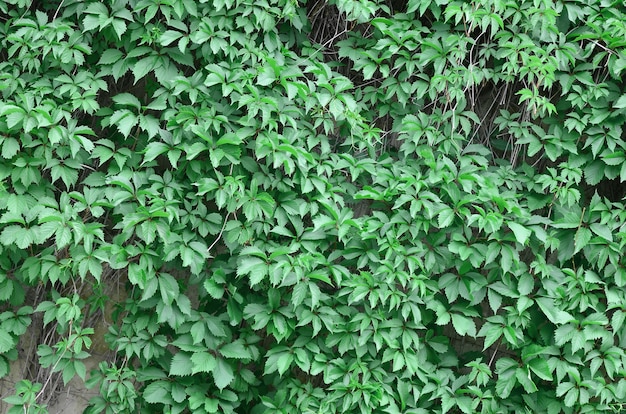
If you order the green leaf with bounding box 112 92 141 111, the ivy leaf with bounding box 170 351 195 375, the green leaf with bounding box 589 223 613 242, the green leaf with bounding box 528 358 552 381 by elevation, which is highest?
the green leaf with bounding box 112 92 141 111

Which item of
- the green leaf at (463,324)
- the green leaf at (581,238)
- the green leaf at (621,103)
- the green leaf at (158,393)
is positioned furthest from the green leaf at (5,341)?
the green leaf at (621,103)

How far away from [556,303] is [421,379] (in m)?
0.63

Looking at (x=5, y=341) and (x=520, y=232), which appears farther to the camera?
(x=5, y=341)

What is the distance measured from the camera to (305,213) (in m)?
2.62

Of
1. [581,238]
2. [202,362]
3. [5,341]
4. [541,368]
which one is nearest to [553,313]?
[541,368]

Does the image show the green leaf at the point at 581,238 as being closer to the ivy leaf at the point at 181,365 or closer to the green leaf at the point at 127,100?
the ivy leaf at the point at 181,365

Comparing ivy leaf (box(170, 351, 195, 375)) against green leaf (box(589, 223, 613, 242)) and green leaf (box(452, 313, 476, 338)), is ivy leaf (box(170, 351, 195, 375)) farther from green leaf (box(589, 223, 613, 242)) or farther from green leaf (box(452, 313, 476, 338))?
green leaf (box(589, 223, 613, 242))

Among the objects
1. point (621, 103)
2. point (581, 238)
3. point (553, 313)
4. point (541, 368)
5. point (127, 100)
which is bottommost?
point (541, 368)

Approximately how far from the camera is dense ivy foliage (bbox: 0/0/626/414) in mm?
2566

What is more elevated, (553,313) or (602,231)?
(602,231)

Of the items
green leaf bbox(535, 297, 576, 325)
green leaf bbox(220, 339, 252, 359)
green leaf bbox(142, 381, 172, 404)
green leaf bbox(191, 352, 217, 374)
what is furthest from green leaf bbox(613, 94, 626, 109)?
green leaf bbox(142, 381, 172, 404)

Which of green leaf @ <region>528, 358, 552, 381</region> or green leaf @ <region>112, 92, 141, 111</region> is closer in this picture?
green leaf @ <region>528, 358, 552, 381</region>

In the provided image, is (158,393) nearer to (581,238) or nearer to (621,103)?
(581,238)

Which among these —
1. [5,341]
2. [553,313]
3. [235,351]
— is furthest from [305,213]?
[5,341]
